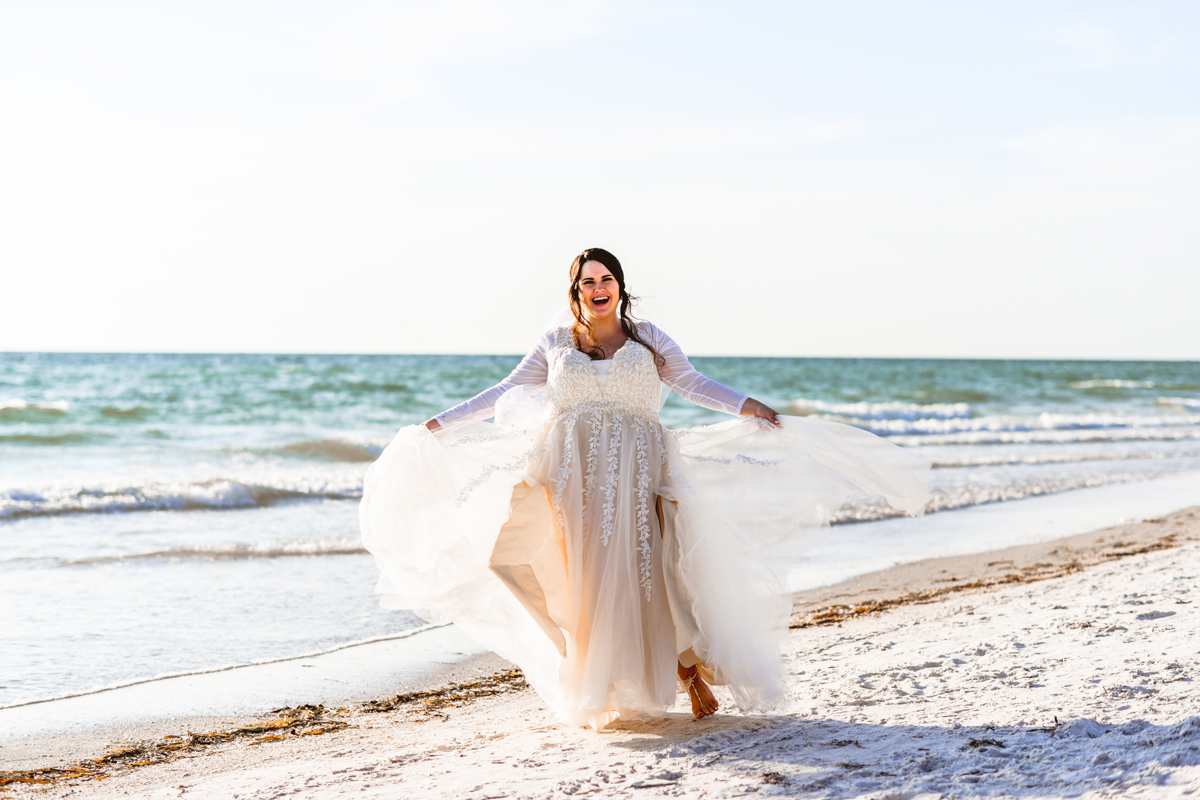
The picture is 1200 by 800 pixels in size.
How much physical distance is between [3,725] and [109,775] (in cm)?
92

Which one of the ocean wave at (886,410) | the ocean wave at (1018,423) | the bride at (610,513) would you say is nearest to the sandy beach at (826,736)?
the bride at (610,513)

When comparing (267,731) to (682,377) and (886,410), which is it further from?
(886,410)

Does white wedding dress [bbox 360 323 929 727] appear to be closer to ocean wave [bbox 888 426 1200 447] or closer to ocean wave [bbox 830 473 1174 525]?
ocean wave [bbox 830 473 1174 525]

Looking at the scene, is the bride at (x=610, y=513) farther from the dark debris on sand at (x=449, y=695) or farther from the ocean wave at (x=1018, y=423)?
the ocean wave at (x=1018, y=423)

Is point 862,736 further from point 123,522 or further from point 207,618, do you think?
point 123,522

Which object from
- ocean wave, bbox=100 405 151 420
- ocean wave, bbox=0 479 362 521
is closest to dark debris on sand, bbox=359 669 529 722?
ocean wave, bbox=0 479 362 521

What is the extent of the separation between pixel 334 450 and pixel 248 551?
32.5 feet

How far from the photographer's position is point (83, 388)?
29984 mm

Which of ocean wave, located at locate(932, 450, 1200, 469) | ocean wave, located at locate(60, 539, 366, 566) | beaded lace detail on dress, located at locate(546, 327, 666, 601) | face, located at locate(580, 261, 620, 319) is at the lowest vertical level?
ocean wave, located at locate(60, 539, 366, 566)

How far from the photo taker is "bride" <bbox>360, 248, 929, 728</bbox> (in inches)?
150

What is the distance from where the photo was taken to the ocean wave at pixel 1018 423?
81.4 ft

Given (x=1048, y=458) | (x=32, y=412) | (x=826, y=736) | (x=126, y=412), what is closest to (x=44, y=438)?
(x=32, y=412)

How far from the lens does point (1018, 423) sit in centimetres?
2691

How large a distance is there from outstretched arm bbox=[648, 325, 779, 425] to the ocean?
2.93 m
